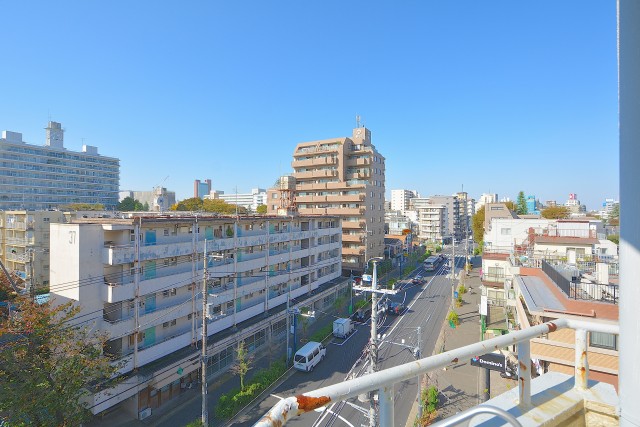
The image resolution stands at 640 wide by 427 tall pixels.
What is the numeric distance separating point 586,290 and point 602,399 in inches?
555

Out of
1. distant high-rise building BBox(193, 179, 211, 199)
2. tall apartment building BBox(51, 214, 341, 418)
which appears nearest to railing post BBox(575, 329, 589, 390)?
tall apartment building BBox(51, 214, 341, 418)

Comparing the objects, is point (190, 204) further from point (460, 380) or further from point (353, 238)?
point (460, 380)

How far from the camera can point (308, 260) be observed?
3138 centimetres

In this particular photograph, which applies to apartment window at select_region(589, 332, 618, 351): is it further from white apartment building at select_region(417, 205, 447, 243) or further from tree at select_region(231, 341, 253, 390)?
white apartment building at select_region(417, 205, 447, 243)

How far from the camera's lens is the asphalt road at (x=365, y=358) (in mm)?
15438

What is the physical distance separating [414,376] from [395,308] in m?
30.3

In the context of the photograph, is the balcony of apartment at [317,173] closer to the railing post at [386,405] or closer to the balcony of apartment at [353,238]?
the balcony of apartment at [353,238]

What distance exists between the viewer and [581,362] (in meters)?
2.90

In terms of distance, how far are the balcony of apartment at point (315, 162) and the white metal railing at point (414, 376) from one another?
141 ft

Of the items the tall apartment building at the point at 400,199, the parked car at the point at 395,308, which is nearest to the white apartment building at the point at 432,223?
the tall apartment building at the point at 400,199

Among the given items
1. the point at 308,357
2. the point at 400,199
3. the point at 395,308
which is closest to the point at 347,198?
the point at 395,308

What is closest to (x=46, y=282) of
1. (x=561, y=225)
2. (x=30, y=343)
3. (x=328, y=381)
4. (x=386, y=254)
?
(x=30, y=343)

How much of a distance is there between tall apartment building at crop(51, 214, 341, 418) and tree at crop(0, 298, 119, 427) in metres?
2.80

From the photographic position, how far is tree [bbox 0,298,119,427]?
34.0 feet
